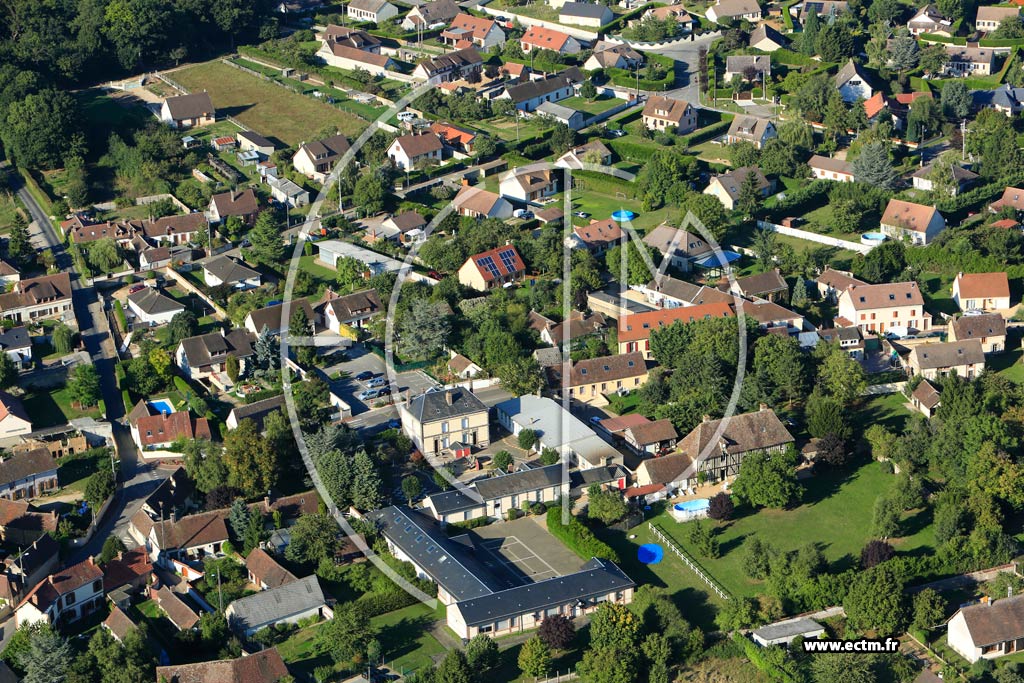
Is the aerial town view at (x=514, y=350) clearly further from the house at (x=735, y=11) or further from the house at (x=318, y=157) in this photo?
the house at (x=735, y=11)

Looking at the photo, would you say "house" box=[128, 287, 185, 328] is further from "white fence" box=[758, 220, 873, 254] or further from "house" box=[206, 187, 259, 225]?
"white fence" box=[758, 220, 873, 254]

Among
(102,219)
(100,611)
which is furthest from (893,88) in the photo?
(100,611)

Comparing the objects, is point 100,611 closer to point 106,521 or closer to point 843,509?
point 106,521

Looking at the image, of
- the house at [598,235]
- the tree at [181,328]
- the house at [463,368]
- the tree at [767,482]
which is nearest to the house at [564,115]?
the house at [598,235]

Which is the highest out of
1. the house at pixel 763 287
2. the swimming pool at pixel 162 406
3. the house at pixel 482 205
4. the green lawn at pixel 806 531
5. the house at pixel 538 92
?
the house at pixel 538 92

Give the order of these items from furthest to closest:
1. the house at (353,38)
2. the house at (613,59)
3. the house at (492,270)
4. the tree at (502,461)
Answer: the house at (353,38)
the house at (613,59)
the house at (492,270)
the tree at (502,461)

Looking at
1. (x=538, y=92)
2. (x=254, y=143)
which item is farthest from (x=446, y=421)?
(x=538, y=92)

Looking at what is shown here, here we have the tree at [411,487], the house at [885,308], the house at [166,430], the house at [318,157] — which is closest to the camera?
the tree at [411,487]

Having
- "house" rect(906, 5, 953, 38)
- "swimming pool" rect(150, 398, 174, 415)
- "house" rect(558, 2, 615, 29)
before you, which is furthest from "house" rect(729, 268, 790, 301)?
"house" rect(558, 2, 615, 29)
